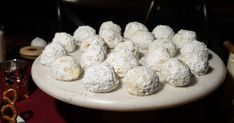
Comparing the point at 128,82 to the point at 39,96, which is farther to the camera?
the point at 39,96

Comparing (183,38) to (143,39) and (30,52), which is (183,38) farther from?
(30,52)

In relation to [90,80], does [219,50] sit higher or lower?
lower

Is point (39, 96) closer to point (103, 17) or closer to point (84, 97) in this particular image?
point (84, 97)

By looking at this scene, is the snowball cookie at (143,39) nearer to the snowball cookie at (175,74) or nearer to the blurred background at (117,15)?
the snowball cookie at (175,74)

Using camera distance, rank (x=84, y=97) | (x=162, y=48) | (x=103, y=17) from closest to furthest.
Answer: (x=84, y=97) → (x=162, y=48) → (x=103, y=17)

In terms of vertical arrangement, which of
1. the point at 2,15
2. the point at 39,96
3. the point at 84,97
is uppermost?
the point at 84,97

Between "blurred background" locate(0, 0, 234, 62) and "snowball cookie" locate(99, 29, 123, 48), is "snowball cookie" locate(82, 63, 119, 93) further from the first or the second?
"blurred background" locate(0, 0, 234, 62)

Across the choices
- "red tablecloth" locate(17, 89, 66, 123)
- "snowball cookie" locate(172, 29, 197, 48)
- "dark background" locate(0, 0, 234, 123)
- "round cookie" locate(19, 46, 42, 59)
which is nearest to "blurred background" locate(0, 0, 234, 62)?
"dark background" locate(0, 0, 234, 123)

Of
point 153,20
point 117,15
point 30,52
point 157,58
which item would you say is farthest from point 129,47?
point 117,15

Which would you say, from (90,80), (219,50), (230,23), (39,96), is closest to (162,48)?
(90,80)
